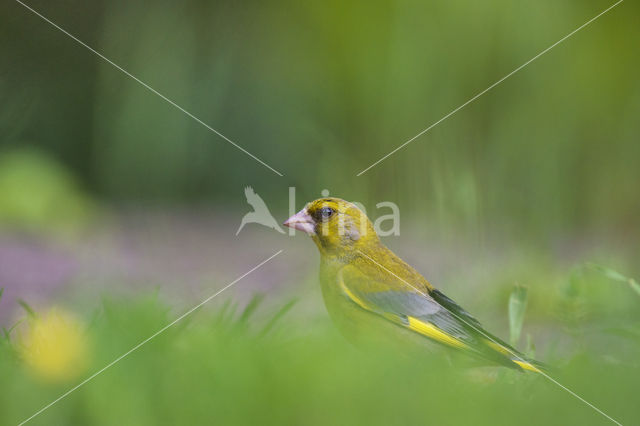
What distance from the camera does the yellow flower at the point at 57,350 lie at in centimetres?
15

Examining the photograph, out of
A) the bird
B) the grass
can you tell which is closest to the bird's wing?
the bird

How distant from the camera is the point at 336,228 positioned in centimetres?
54

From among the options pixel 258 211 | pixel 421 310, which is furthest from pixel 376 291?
pixel 258 211

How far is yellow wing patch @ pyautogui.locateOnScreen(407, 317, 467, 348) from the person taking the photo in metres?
0.33

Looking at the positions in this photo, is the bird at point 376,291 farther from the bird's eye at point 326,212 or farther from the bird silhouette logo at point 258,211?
the bird silhouette logo at point 258,211

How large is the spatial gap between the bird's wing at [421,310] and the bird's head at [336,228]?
40mm

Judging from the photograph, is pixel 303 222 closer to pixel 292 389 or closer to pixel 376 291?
pixel 376 291

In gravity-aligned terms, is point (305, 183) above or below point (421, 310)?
above

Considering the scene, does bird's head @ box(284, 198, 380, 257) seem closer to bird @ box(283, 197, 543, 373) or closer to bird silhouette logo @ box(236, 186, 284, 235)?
bird @ box(283, 197, 543, 373)

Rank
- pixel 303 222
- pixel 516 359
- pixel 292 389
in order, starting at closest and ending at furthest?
pixel 292 389
pixel 516 359
pixel 303 222

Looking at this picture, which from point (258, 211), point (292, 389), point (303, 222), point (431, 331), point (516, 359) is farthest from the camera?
point (258, 211)

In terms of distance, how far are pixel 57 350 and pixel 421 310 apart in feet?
0.97

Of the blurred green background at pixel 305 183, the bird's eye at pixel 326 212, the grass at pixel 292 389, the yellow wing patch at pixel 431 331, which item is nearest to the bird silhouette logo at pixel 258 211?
the blurred green background at pixel 305 183

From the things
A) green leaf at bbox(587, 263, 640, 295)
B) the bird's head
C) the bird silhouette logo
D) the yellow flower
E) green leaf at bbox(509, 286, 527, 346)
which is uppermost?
the bird silhouette logo
